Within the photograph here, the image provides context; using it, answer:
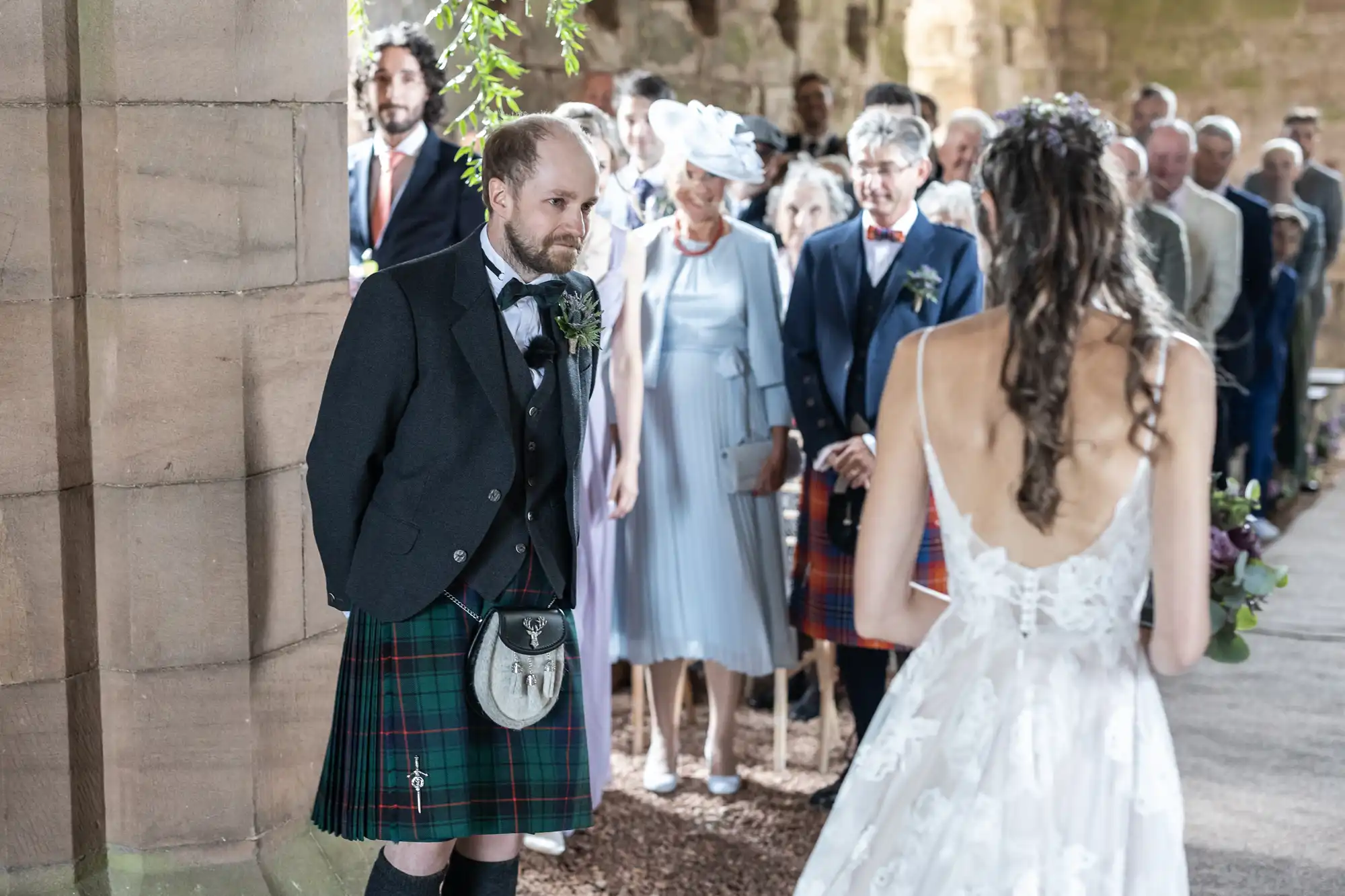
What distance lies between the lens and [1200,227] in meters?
7.53

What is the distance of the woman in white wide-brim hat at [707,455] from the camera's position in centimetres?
450

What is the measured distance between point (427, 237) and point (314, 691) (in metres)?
1.39

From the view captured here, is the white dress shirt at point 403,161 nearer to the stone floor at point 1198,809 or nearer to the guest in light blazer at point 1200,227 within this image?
the stone floor at point 1198,809

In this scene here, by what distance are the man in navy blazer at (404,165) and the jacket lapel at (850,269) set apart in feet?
2.92

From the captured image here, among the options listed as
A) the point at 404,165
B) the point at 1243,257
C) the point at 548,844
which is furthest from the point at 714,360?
the point at 1243,257

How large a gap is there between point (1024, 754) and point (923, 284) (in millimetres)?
2161

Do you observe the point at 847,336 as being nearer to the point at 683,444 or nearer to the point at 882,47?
the point at 683,444

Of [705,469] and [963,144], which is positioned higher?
[963,144]

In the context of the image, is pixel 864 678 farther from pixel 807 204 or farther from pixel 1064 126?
pixel 1064 126

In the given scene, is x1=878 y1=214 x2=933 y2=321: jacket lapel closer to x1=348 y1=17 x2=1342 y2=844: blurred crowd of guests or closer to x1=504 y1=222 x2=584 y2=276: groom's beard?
x1=348 y1=17 x2=1342 y2=844: blurred crowd of guests

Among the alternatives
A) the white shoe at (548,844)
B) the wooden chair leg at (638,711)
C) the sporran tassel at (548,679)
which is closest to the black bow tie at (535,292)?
the sporran tassel at (548,679)

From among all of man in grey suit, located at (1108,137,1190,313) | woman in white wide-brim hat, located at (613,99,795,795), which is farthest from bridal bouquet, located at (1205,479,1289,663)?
man in grey suit, located at (1108,137,1190,313)

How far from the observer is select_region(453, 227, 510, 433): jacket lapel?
2650 mm

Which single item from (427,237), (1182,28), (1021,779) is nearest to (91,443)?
(427,237)
